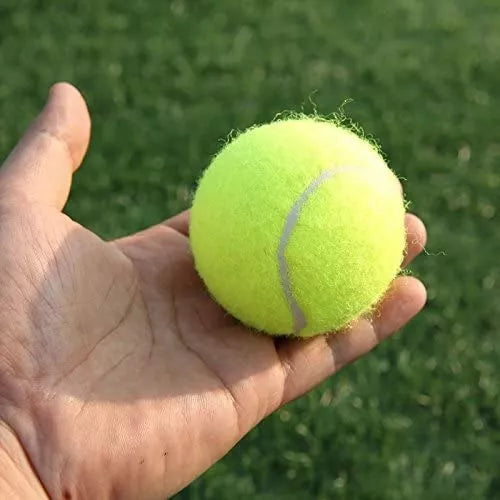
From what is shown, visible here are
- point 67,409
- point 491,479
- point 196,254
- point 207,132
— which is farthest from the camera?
point 207,132

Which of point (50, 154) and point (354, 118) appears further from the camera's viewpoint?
point (354, 118)

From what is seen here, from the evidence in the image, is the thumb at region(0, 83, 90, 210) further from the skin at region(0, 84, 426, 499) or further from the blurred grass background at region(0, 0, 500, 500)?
the blurred grass background at region(0, 0, 500, 500)

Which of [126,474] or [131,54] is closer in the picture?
[126,474]

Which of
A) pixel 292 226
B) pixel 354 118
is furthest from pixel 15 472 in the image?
pixel 354 118

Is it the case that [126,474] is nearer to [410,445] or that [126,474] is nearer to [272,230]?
[272,230]

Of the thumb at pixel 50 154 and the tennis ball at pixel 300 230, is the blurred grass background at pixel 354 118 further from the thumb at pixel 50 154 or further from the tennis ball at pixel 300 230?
the thumb at pixel 50 154

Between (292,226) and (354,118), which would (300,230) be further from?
(354,118)

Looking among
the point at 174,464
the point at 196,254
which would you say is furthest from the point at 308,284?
the point at 174,464
